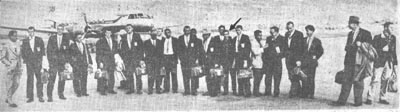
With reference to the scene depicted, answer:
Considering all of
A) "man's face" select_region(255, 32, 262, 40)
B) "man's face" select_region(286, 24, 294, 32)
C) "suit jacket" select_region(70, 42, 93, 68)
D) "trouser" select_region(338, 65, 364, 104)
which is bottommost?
"trouser" select_region(338, 65, 364, 104)

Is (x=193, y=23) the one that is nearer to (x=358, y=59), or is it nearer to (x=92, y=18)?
(x=92, y=18)

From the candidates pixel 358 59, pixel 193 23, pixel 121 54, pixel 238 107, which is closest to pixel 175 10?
pixel 193 23

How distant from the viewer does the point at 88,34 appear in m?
8.28

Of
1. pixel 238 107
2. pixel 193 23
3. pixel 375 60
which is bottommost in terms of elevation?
pixel 238 107

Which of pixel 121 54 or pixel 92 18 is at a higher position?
pixel 92 18

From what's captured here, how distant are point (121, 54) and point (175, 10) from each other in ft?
3.19

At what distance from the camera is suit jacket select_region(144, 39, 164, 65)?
822 cm

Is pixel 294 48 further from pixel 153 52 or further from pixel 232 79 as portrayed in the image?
pixel 153 52

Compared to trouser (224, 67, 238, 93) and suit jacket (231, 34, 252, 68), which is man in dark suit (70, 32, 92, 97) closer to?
trouser (224, 67, 238, 93)

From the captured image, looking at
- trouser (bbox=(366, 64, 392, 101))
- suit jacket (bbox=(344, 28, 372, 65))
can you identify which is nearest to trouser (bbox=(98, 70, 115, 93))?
suit jacket (bbox=(344, 28, 372, 65))

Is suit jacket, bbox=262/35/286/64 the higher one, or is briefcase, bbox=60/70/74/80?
suit jacket, bbox=262/35/286/64

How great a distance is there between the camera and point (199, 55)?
819 centimetres

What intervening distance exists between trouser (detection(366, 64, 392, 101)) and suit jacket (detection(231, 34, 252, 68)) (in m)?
1.68

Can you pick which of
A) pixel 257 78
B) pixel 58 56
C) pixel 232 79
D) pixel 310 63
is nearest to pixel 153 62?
pixel 232 79
